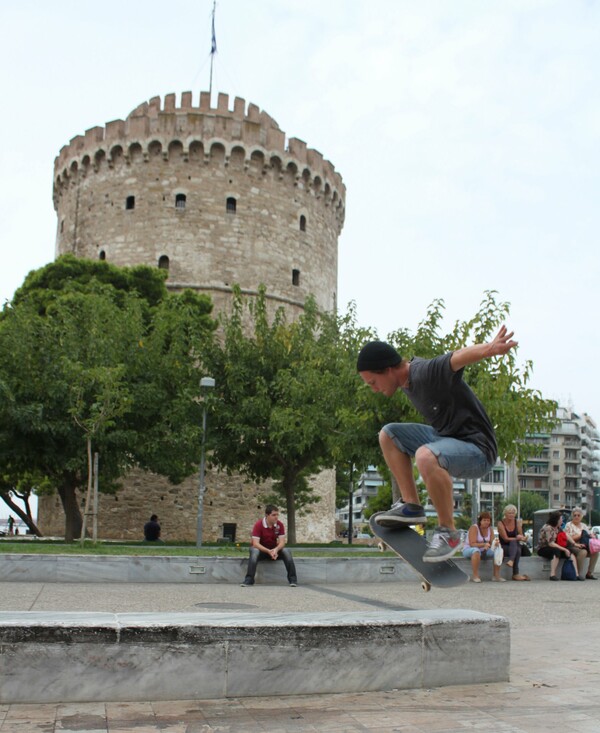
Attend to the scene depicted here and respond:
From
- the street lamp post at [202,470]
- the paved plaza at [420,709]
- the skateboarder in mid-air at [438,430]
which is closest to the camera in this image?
the paved plaza at [420,709]

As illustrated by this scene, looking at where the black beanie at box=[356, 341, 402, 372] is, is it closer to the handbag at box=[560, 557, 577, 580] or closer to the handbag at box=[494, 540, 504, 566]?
the handbag at box=[494, 540, 504, 566]

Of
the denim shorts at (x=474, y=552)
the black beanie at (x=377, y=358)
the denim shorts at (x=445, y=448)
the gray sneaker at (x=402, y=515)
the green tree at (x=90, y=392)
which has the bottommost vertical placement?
the denim shorts at (x=474, y=552)

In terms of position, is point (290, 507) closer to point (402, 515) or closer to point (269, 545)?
point (269, 545)

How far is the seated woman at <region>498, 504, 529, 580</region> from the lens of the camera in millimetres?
15398

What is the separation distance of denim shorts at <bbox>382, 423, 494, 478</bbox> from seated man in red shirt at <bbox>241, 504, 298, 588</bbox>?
785 cm

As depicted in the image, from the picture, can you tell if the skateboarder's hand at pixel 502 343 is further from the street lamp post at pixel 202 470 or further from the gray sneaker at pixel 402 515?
the street lamp post at pixel 202 470

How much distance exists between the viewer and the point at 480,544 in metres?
15.5

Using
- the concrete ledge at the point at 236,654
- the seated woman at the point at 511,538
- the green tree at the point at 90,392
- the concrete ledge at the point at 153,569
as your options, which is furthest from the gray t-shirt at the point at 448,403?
the green tree at the point at 90,392

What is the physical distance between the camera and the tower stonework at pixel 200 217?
37.3 m

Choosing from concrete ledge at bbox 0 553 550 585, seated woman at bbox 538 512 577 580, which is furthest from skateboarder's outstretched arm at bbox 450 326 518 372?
seated woman at bbox 538 512 577 580

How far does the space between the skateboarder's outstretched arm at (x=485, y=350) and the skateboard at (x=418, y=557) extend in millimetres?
1331

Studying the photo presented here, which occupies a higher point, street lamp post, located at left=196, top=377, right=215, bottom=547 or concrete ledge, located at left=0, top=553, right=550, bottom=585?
street lamp post, located at left=196, top=377, right=215, bottom=547

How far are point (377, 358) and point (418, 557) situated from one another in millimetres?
1471

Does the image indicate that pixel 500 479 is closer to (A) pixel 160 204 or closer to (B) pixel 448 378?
(A) pixel 160 204
